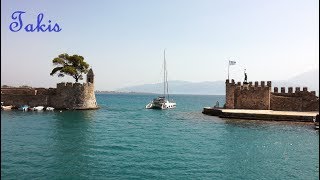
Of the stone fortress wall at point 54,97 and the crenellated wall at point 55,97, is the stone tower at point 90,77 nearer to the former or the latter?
the stone fortress wall at point 54,97

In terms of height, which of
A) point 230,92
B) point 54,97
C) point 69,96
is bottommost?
point 54,97

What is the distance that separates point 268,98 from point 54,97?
104ft

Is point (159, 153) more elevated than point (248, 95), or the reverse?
point (248, 95)

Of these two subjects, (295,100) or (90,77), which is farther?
(90,77)

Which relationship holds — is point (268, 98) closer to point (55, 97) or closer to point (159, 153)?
point (159, 153)

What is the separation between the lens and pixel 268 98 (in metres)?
41.7

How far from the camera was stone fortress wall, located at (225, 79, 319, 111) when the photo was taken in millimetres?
41031

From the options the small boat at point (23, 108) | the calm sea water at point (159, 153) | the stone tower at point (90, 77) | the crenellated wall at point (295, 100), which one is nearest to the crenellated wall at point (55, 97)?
the small boat at point (23, 108)

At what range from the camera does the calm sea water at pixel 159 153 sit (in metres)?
15.0

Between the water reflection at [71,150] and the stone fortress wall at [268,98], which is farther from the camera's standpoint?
the stone fortress wall at [268,98]

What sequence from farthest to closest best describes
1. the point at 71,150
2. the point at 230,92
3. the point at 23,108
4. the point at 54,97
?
the point at 54,97
the point at 23,108
the point at 230,92
the point at 71,150

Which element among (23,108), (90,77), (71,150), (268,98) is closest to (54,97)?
(23,108)

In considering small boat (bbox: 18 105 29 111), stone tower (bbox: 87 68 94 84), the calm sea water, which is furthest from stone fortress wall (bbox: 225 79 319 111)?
small boat (bbox: 18 105 29 111)

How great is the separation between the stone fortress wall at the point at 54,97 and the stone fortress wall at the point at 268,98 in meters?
23.0
